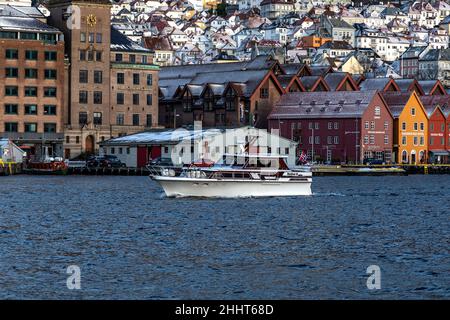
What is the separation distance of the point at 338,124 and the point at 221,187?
6841 centimetres

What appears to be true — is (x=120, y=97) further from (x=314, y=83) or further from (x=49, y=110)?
(x=314, y=83)

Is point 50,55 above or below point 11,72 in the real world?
above

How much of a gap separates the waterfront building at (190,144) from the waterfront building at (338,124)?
8110 millimetres

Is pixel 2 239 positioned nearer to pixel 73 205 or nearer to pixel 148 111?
pixel 73 205

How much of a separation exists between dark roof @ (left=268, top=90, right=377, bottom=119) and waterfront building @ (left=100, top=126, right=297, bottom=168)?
9399 mm

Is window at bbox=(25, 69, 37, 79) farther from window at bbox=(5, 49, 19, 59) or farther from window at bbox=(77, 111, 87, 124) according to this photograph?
window at bbox=(77, 111, 87, 124)

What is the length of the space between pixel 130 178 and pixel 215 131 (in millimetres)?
14179

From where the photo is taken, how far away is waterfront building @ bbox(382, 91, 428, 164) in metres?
154

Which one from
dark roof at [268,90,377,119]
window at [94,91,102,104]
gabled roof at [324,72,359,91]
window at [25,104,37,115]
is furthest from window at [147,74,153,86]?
gabled roof at [324,72,359,91]

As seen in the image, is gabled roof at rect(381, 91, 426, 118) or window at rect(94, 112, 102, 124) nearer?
window at rect(94, 112, 102, 124)

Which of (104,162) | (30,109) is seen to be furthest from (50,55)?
(104,162)

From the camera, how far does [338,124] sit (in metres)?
149

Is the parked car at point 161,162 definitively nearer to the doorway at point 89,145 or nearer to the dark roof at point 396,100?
the doorway at point 89,145
